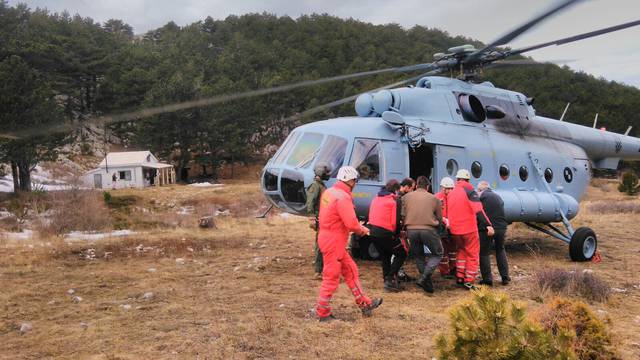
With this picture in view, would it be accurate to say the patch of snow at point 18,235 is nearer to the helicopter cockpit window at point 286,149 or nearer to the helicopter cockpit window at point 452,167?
the helicopter cockpit window at point 286,149

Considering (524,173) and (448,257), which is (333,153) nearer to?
(448,257)

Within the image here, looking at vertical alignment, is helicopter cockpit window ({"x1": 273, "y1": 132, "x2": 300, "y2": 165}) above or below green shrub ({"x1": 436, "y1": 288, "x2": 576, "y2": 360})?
above

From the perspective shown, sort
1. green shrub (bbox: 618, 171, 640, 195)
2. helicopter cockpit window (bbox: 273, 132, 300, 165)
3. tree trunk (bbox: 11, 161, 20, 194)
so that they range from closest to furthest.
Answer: helicopter cockpit window (bbox: 273, 132, 300, 165)
green shrub (bbox: 618, 171, 640, 195)
tree trunk (bbox: 11, 161, 20, 194)

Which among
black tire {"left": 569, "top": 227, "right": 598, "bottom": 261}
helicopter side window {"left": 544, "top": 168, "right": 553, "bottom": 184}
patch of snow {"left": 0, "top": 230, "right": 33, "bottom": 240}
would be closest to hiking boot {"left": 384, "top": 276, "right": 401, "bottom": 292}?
black tire {"left": 569, "top": 227, "right": 598, "bottom": 261}

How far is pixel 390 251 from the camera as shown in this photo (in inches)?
292

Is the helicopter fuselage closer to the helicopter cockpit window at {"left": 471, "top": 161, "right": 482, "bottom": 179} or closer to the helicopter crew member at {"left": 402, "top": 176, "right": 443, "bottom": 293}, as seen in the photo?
the helicopter cockpit window at {"left": 471, "top": 161, "right": 482, "bottom": 179}

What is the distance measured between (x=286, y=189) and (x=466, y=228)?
315cm

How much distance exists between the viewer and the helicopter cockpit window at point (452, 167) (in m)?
9.70

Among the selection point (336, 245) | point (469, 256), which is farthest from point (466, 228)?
point (336, 245)

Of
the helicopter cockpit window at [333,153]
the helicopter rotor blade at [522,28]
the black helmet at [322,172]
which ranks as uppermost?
the helicopter rotor blade at [522,28]

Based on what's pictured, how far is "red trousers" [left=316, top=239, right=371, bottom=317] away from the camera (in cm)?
586

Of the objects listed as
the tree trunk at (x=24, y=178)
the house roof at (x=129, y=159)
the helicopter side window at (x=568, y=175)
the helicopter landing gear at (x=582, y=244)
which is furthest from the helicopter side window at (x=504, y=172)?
the house roof at (x=129, y=159)

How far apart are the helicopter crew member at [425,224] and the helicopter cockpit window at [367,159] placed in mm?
1581

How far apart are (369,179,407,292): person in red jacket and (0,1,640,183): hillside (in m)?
26.1
